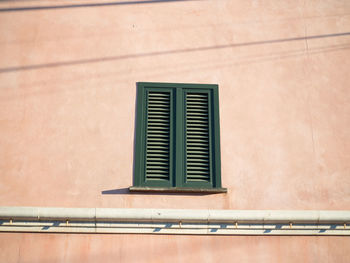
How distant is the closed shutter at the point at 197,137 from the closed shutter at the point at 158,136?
1.25 feet

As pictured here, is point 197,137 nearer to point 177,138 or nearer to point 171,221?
point 177,138

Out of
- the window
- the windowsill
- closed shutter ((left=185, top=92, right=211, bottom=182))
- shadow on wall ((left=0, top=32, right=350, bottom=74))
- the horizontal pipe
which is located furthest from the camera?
shadow on wall ((left=0, top=32, right=350, bottom=74))

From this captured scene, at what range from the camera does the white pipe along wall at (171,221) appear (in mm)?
8961

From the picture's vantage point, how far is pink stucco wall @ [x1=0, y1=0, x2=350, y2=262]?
30.3ft

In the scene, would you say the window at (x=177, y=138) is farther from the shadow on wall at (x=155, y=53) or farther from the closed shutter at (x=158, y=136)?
the shadow on wall at (x=155, y=53)

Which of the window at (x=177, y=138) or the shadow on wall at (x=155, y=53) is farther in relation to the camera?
the shadow on wall at (x=155, y=53)

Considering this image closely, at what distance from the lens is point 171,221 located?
9062 millimetres

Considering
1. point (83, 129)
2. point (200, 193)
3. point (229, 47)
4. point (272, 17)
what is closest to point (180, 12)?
point (229, 47)

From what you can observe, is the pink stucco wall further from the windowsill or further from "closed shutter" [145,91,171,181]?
"closed shutter" [145,91,171,181]

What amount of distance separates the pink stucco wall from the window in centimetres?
19

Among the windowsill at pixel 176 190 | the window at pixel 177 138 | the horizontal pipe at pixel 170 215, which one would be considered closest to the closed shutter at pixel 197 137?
the window at pixel 177 138

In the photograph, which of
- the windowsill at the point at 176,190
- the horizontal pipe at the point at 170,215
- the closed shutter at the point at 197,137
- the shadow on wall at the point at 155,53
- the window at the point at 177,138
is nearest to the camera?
the horizontal pipe at the point at 170,215

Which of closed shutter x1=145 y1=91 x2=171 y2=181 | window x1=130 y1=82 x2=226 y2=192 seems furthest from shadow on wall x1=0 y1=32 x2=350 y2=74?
closed shutter x1=145 y1=91 x2=171 y2=181

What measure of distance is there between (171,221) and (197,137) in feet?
5.76
